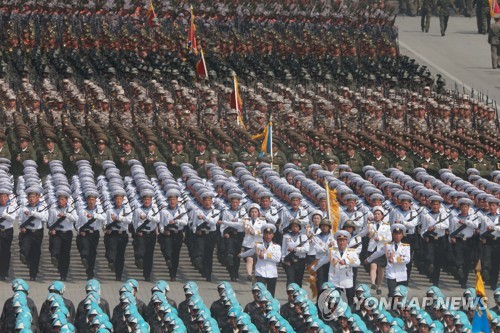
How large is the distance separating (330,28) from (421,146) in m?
22.7

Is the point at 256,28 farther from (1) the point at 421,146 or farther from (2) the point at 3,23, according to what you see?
(1) the point at 421,146

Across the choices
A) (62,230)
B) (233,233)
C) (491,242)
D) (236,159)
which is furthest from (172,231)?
(236,159)

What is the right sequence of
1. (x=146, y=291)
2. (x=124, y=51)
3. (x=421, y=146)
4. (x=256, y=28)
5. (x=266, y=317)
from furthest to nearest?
(x=256, y=28) < (x=124, y=51) < (x=421, y=146) < (x=146, y=291) < (x=266, y=317)

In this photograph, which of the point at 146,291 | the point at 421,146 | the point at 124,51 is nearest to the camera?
the point at 146,291

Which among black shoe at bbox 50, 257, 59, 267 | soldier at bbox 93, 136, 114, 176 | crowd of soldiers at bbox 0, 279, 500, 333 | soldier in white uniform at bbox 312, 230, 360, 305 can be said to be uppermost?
crowd of soldiers at bbox 0, 279, 500, 333

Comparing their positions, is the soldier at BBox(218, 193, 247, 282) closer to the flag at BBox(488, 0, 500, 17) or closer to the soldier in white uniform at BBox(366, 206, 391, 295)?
the soldier in white uniform at BBox(366, 206, 391, 295)

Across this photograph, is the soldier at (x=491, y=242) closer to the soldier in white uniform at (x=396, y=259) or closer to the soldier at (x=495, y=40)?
the soldier in white uniform at (x=396, y=259)

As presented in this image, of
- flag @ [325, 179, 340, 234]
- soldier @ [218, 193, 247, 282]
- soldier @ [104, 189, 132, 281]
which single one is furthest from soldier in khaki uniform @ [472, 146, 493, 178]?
soldier @ [104, 189, 132, 281]

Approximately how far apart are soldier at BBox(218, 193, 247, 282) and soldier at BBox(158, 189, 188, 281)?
0.92 meters

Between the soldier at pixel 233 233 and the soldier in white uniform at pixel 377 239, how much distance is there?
3.03 m

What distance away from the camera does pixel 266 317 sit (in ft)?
126

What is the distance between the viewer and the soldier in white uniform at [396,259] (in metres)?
44.2

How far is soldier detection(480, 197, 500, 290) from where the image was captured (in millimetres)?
46156

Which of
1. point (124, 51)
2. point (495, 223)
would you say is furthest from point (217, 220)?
point (124, 51)
